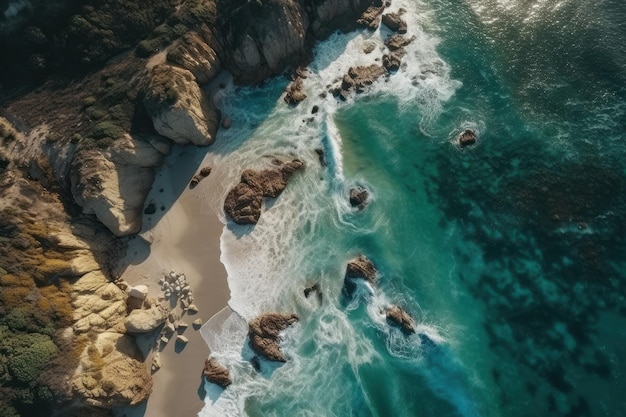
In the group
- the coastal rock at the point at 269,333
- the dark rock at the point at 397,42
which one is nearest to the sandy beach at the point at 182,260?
the coastal rock at the point at 269,333

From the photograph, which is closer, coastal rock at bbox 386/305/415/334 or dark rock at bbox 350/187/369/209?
coastal rock at bbox 386/305/415/334

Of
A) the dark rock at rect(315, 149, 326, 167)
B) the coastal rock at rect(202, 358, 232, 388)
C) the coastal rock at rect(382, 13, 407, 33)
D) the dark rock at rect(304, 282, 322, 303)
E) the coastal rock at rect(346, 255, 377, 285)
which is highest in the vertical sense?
the coastal rock at rect(382, 13, 407, 33)

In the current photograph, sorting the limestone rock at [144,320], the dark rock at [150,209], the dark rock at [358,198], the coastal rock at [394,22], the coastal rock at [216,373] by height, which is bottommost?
the coastal rock at [216,373]

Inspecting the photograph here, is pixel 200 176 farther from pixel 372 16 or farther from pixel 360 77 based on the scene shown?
pixel 372 16

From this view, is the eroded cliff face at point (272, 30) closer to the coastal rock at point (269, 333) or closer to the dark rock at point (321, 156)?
the dark rock at point (321, 156)

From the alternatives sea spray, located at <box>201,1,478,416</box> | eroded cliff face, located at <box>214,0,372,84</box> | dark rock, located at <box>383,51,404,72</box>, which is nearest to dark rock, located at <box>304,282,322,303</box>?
sea spray, located at <box>201,1,478,416</box>

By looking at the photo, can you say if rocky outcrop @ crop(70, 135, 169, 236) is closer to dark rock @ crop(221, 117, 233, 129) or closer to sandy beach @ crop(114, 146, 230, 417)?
sandy beach @ crop(114, 146, 230, 417)
